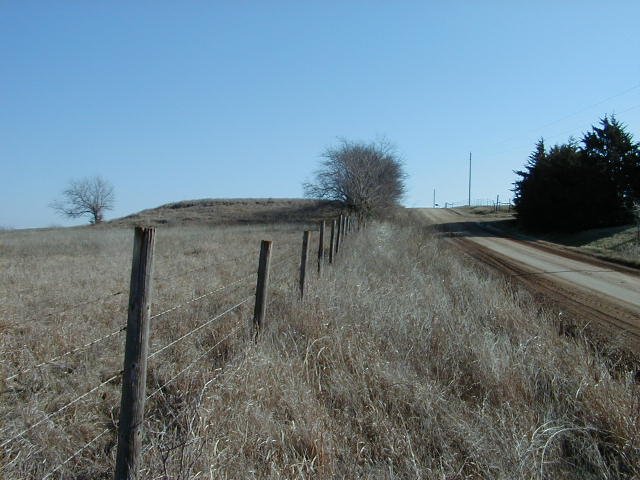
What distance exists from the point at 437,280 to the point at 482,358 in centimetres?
483

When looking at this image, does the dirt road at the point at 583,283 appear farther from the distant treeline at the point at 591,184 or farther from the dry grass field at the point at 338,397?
the distant treeline at the point at 591,184

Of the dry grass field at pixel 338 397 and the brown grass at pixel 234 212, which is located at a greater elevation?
the brown grass at pixel 234 212

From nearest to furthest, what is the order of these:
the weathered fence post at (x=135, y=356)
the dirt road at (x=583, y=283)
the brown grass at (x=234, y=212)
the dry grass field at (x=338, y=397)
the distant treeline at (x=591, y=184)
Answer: the weathered fence post at (x=135, y=356), the dry grass field at (x=338, y=397), the dirt road at (x=583, y=283), the distant treeline at (x=591, y=184), the brown grass at (x=234, y=212)

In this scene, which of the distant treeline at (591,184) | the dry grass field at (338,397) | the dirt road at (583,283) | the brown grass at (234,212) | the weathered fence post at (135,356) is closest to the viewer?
the weathered fence post at (135,356)

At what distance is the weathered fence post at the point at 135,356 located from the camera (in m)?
2.76

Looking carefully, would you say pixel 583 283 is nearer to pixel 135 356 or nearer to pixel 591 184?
pixel 135 356

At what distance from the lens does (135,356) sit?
2.85 meters

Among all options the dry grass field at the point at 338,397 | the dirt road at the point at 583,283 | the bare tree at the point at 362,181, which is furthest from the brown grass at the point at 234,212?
the dry grass field at the point at 338,397

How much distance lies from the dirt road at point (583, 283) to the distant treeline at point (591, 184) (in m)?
11.5

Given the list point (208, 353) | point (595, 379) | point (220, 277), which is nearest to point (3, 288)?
point (220, 277)

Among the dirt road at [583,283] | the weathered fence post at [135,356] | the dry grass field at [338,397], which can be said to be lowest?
the dirt road at [583,283]

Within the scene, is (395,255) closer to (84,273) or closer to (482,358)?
(84,273)

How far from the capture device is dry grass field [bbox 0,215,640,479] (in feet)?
10.7

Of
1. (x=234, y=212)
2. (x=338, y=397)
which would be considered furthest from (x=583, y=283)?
(x=234, y=212)
